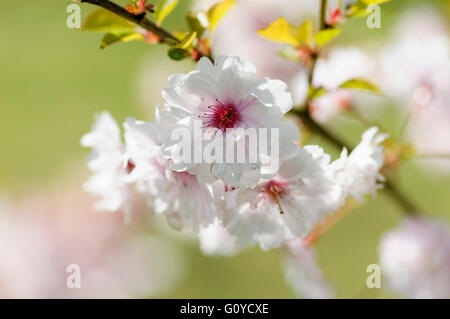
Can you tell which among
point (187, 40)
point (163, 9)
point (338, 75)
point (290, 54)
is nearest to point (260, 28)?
point (338, 75)

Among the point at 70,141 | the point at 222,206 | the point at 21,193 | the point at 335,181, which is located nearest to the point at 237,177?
the point at 222,206

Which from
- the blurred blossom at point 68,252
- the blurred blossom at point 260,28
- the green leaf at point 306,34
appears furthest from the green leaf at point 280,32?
the blurred blossom at point 68,252

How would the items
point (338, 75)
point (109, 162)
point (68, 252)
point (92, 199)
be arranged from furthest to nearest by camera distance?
1. point (92, 199)
2. point (68, 252)
3. point (338, 75)
4. point (109, 162)

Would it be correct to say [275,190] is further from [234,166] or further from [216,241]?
[216,241]

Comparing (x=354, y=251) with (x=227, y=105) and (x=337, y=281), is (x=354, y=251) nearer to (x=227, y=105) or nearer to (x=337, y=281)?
(x=337, y=281)

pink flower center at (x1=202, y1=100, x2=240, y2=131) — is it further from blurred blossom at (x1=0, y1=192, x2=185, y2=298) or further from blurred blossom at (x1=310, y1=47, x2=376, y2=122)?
blurred blossom at (x1=0, y1=192, x2=185, y2=298)
